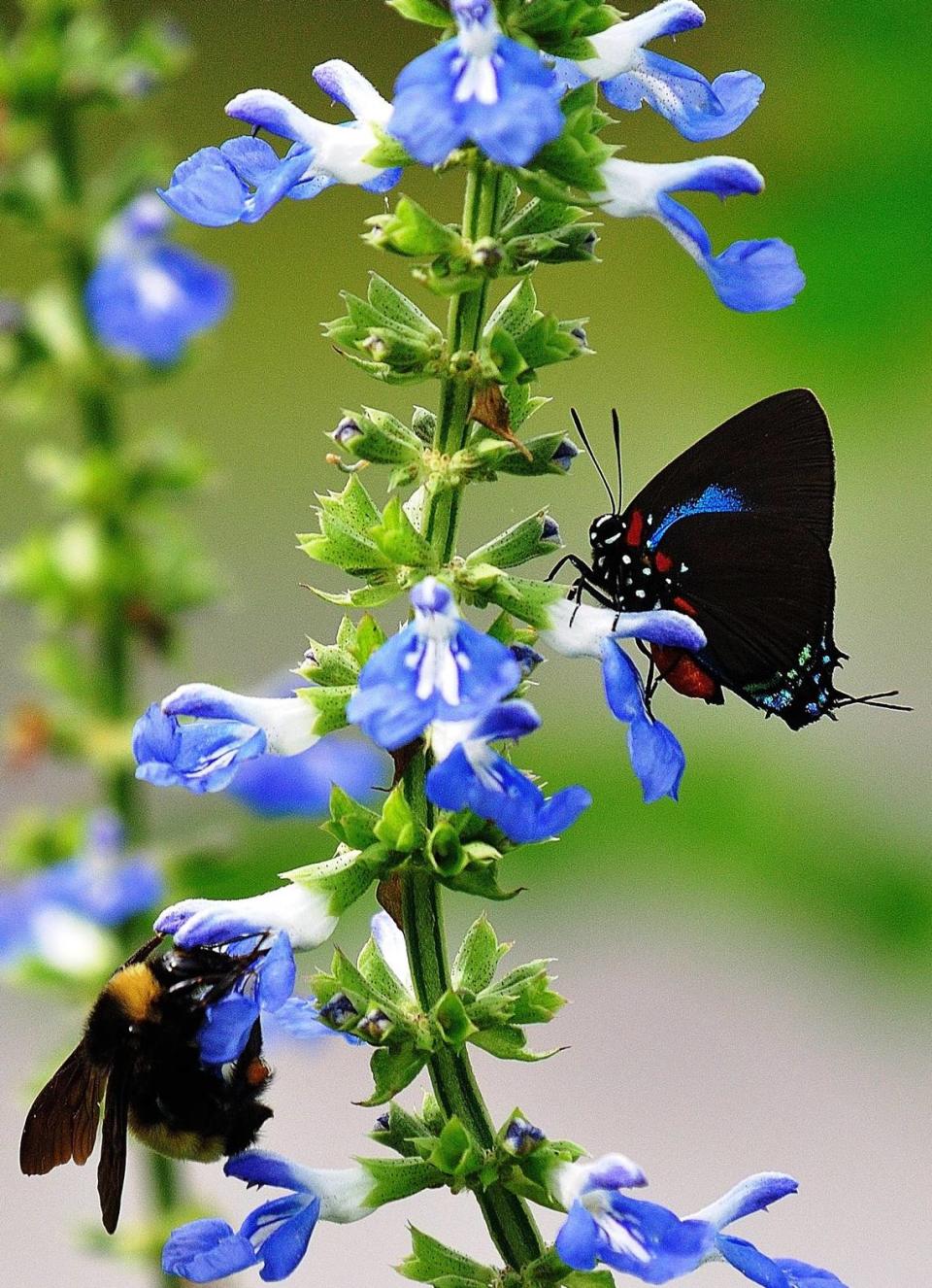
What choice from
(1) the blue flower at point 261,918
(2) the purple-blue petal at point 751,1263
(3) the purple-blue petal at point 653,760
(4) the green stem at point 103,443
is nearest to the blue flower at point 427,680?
(3) the purple-blue petal at point 653,760

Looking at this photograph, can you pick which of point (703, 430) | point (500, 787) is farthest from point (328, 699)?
point (703, 430)

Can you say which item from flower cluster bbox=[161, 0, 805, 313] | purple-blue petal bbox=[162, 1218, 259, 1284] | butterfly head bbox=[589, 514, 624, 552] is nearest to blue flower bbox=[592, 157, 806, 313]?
flower cluster bbox=[161, 0, 805, 313]

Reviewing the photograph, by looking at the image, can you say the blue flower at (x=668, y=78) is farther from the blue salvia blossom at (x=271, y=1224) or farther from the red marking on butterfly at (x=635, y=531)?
the blue salvia blossom at (x=271, y=1224)

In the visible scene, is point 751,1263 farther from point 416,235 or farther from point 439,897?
point 416,235

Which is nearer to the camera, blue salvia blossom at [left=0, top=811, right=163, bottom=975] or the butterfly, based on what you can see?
the butterfly

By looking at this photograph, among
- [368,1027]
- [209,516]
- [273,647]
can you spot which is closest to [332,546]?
[368,1027]

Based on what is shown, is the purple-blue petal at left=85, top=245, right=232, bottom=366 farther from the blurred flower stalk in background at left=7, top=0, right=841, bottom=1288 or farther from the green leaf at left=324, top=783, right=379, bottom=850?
the green leaf at left=324, top=783, right=379, bottom=850

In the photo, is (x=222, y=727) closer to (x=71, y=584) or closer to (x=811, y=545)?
(x=811, y=545)
